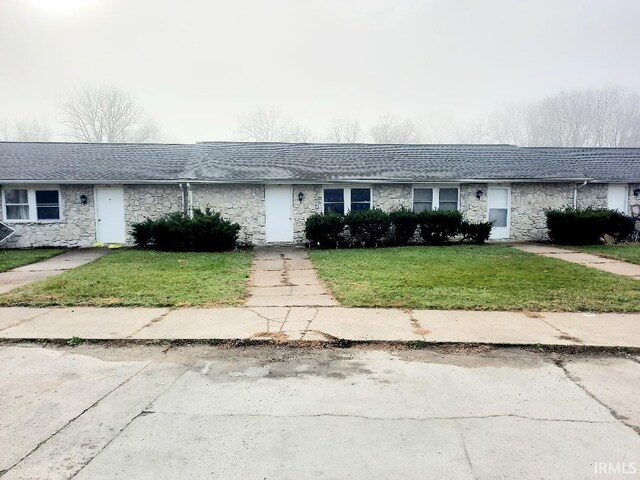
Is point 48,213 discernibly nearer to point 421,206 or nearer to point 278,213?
point 278,213

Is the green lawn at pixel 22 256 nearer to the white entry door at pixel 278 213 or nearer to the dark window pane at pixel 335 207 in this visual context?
the white entry door at pixel 278 213

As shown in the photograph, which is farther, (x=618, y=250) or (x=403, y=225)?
(x=403, y=225)

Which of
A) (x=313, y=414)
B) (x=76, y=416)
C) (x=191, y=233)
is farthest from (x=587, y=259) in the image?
(x=76, y=416)

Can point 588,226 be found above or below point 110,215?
below

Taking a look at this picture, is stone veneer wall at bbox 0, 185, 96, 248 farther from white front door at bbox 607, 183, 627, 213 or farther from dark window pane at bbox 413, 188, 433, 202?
white front door at bbox 607, 183, 627, 213

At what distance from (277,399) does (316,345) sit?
1324 millimetres

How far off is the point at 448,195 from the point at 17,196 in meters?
16.2

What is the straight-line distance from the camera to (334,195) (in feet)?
51.8

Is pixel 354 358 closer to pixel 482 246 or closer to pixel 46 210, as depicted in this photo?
pixel 482 246

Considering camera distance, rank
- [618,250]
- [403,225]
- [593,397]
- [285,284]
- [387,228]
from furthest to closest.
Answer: [403,225] → [387,228] → [618,250] → [285,284] → [593,397]

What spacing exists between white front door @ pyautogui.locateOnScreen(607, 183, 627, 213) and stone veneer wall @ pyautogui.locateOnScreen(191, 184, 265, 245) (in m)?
14.1

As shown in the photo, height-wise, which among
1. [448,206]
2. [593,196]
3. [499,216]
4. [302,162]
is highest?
[302,162]

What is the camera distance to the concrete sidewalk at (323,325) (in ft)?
16.2

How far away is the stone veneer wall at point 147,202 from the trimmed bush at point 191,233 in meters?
1.41
